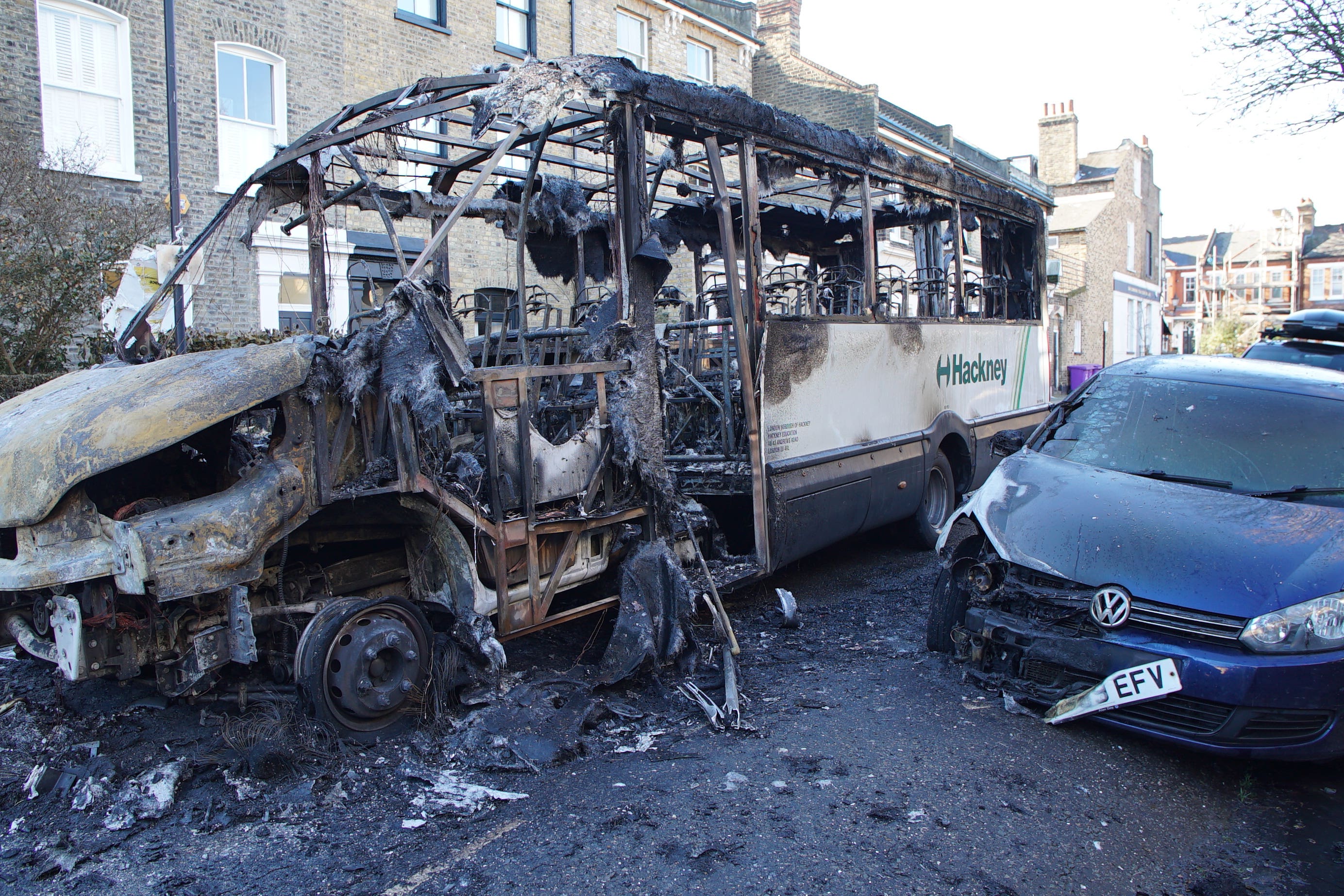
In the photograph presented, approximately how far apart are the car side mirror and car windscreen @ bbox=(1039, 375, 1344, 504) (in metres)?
0.18

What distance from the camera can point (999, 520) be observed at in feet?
14.7

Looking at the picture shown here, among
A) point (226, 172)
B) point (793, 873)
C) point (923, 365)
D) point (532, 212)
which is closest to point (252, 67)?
point (226, 172)

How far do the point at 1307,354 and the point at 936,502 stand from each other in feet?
18.8

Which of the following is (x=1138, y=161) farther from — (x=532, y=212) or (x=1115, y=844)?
(x=1115, y=844)

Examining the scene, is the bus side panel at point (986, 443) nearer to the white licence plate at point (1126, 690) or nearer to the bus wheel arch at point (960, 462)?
the bus wheel arch at point (960, 462)

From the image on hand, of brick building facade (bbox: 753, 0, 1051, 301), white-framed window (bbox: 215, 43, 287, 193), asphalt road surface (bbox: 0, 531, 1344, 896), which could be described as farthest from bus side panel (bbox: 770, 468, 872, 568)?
brick building facade (bbox: 753, 0, 1051, 301)

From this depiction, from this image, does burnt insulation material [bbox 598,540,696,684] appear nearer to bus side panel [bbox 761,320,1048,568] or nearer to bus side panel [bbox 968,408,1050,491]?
bus side panel [bbox 761,320,1048,568]

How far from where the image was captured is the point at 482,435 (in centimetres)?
489

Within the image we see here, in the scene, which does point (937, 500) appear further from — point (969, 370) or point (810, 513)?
point (810, 513)

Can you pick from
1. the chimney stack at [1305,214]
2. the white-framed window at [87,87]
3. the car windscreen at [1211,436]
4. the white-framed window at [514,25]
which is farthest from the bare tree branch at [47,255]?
the chimney stack at [1305,214]

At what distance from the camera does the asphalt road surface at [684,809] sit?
9.57 ft

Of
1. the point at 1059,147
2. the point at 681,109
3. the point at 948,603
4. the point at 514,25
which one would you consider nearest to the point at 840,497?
the point at 948,603

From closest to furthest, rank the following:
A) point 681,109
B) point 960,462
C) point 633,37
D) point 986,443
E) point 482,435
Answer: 1. point 482,435
2. point 681,109
3. point 960,462
4. point 986,443
5. point 633,37

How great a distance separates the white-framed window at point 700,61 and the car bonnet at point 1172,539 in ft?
57.8
